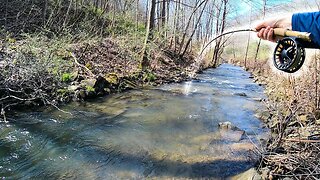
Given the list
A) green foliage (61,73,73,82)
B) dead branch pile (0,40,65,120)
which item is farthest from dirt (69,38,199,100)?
dead branch pile (0,40,65,120)

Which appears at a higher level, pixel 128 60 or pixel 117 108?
pixel 128 60

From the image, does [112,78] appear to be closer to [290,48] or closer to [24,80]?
[24,80]

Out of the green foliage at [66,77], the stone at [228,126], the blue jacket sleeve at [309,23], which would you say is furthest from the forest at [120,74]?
the stone at [228,126]

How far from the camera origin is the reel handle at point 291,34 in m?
1.79

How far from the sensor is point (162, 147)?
620cm

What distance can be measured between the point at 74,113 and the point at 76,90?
1.54 meters

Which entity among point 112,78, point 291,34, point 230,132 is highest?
point 291,34

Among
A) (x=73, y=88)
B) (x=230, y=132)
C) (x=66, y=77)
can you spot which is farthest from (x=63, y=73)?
(x=230, y=132)

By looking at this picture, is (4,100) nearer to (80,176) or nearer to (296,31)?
(80,176)

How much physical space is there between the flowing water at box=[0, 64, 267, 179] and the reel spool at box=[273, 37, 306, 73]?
10.5 ft

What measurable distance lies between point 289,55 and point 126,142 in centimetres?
479

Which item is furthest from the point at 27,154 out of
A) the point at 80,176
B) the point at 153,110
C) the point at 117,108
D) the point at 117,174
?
the point at 153,110

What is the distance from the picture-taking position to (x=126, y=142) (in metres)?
6.42

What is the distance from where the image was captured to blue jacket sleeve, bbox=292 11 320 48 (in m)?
1.71
